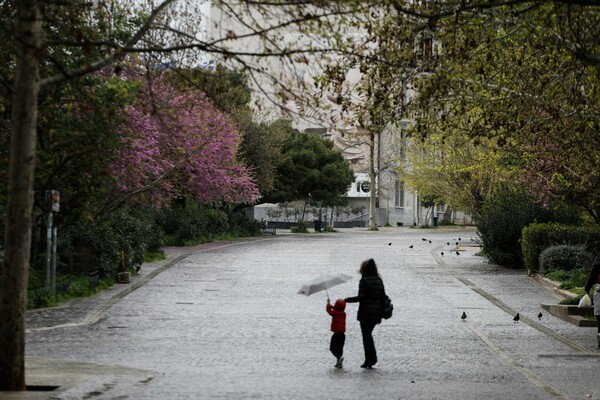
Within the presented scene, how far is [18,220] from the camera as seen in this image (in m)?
12.2

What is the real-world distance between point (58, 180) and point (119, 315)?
9.82 ft

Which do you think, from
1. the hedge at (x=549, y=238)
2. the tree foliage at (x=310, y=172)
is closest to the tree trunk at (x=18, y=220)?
the hedge at (x=549, y=238)

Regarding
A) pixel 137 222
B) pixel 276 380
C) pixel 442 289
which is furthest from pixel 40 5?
pixel 137 222

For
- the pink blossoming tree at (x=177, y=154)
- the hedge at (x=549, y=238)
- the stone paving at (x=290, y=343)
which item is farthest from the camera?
the hedge at (x=549, y=238)

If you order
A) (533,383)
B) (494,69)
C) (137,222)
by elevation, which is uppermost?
(494,69)

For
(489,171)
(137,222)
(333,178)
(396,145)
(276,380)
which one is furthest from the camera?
(396,145)

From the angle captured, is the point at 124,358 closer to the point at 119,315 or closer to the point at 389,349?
the point at 389,349

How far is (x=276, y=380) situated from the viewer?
13.9 meters

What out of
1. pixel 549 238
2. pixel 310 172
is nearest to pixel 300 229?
pixel 310 172

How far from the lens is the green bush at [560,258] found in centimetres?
3259

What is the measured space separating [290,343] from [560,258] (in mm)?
16511

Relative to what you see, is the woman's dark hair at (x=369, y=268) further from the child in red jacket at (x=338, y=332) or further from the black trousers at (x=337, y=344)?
the black trousers at (x=337, y=344)

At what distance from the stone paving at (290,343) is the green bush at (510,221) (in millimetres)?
3985

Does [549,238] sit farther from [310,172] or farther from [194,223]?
[310,172]
